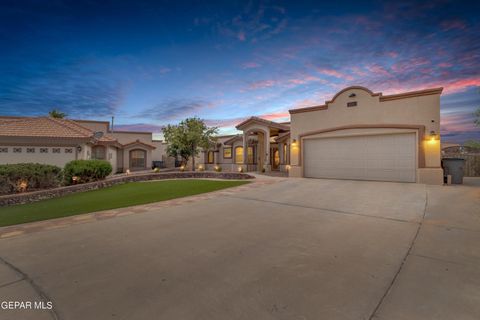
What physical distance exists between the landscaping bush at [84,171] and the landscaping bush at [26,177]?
0.65 metres

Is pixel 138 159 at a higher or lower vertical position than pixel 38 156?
lower

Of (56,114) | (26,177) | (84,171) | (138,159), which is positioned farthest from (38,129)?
(56,114)

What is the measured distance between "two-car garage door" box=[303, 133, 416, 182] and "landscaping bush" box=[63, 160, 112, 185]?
13.7 meters

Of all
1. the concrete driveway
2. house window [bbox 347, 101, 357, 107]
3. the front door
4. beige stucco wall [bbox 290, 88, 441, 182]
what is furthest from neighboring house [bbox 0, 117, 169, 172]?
house window [bbox 347, 101, 357, 107]

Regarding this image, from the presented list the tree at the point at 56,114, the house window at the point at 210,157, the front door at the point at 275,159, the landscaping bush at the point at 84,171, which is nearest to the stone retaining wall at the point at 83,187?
the landscaping bush at the point at 84,171

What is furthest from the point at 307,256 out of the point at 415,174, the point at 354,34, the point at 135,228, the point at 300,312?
the point at 354,34

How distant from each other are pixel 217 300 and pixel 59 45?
17243 mm

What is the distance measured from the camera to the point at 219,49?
14445 mm

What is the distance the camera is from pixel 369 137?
12.7 m

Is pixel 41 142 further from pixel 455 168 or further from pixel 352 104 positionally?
pixel 455 168

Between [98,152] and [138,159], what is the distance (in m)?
6.50

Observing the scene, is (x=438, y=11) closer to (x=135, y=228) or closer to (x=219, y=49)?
(x=219, y=49)

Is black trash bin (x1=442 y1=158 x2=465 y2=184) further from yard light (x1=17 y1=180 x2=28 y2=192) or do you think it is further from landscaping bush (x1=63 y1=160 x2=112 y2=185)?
yard light (x1=17 y1=180 x2=28 y2=192)

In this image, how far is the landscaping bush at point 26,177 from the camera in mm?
10766
